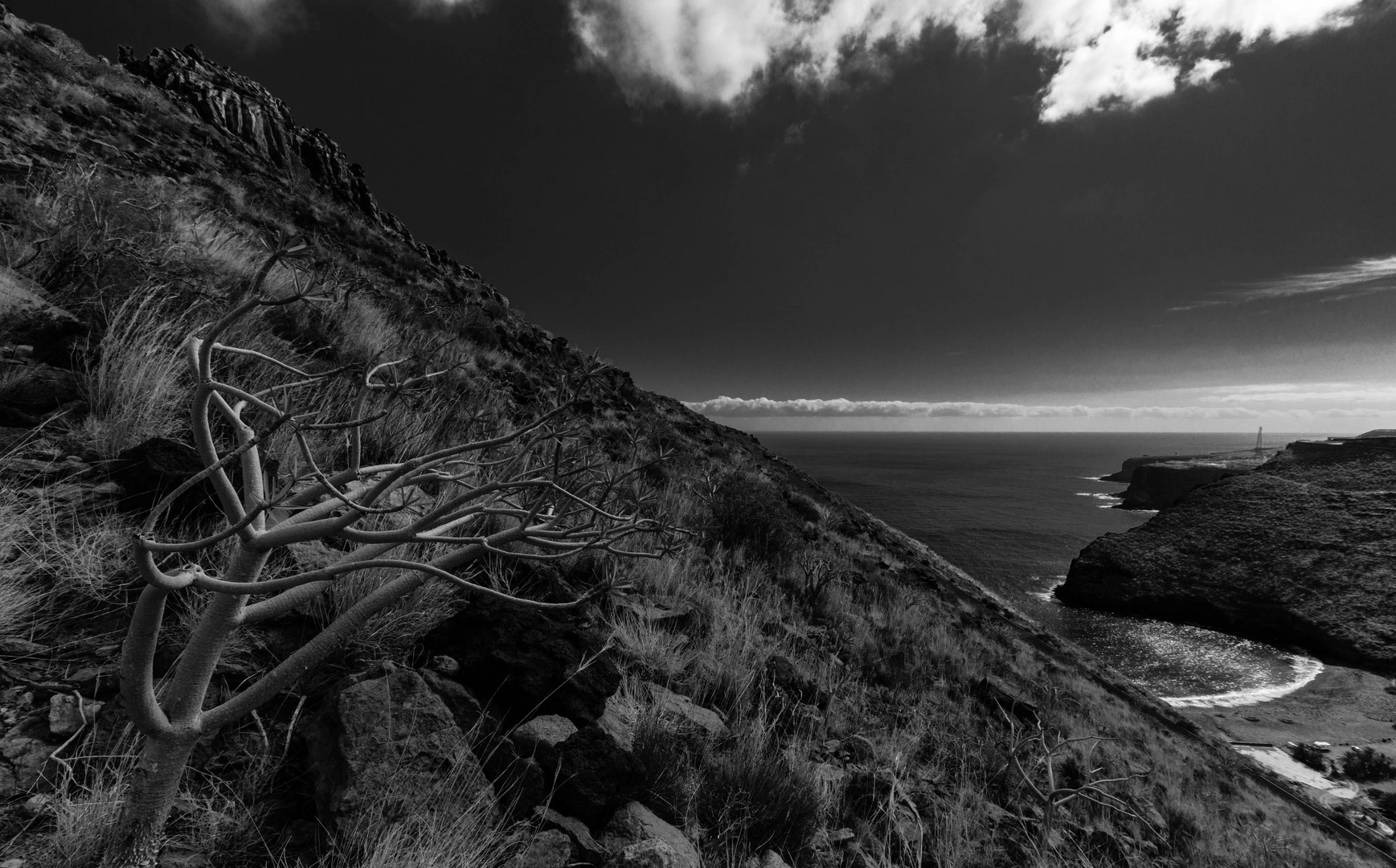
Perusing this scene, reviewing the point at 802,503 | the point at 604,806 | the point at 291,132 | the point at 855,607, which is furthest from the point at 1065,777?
the point at 291,132

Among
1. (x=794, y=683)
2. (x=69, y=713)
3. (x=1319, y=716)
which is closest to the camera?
(x=69, y=713)

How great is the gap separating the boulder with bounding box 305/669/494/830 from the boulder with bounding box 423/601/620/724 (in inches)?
15.1

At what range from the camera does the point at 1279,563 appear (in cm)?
3003

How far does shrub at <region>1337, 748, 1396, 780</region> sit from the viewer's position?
45.8 feet

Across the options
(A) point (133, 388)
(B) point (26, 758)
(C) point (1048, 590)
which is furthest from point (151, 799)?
(C) point (1048, 590)

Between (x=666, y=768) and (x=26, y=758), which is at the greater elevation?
(x=26, y=758)

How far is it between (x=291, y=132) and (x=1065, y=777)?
35.7m

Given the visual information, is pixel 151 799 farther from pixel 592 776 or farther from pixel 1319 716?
pixel 1319 716

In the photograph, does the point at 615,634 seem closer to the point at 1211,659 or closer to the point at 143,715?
the point at 143,715

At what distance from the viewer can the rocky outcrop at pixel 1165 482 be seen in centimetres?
6400

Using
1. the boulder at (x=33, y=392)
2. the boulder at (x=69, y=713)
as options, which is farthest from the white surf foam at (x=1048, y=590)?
the boulder at (x=33, y=392)

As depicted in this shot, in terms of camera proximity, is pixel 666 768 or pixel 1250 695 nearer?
pixel 666 768

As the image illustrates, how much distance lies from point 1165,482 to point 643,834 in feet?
296

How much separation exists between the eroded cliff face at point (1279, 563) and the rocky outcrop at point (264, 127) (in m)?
40.2
